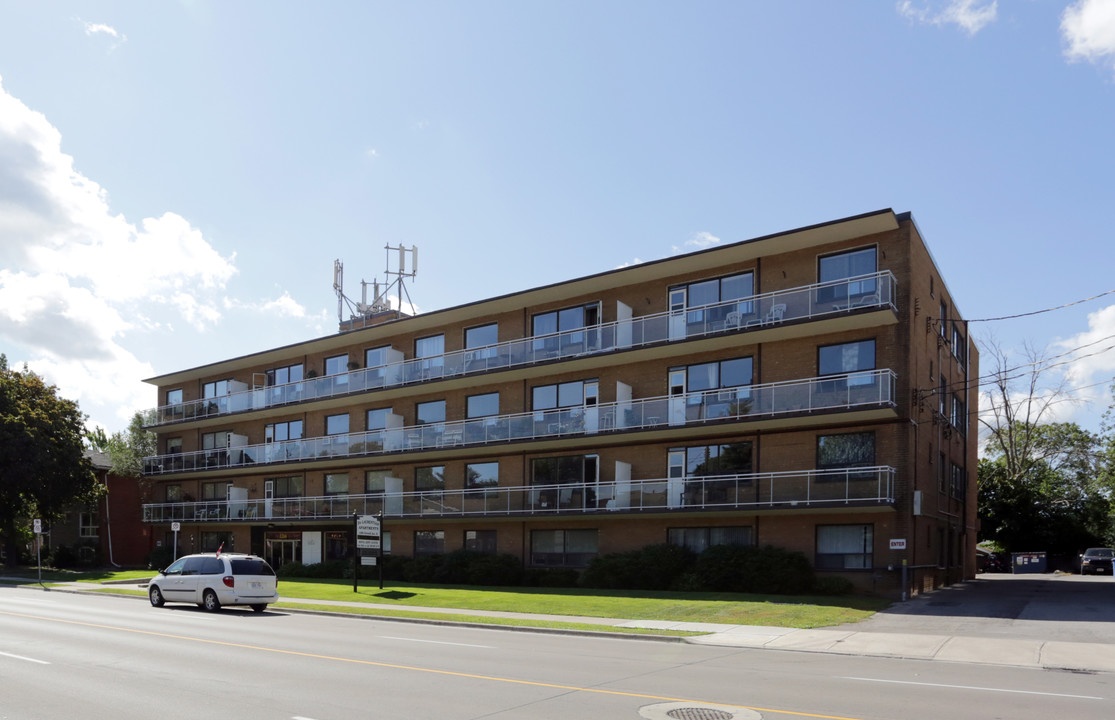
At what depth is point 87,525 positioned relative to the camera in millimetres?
58750

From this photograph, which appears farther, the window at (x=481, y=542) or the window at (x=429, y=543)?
the window at (x=429, y=543)

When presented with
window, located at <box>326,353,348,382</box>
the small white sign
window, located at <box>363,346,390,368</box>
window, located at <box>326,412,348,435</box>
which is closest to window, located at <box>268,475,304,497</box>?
window, located at <box>326,412,348,435</box>

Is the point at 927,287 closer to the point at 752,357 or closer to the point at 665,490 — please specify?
the point at 752,357

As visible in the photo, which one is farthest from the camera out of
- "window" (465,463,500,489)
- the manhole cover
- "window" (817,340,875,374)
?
"window" (465,463,500,489)

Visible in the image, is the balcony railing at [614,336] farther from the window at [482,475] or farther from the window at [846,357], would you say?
the window at [482,475]

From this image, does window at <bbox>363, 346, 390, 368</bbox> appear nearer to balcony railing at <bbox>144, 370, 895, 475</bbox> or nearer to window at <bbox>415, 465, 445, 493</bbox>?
balcony railing at <bbox>144, 370, 895, 475</bbox>

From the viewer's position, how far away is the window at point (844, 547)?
26812 millimetres

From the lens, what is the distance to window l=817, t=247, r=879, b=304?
2678cm

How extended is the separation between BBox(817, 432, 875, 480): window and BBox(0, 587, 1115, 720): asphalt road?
11.8 metres

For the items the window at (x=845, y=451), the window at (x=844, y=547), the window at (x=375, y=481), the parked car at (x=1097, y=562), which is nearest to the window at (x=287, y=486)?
the window at (x=375, y=481)

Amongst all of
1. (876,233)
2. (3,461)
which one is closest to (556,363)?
(876,233)

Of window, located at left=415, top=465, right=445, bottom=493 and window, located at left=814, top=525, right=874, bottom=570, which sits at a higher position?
window, located at left=415, top=465, right=445, bottom=493

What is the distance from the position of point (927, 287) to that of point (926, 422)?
445 centimetres

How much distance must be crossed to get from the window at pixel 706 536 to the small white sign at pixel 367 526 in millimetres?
9908
